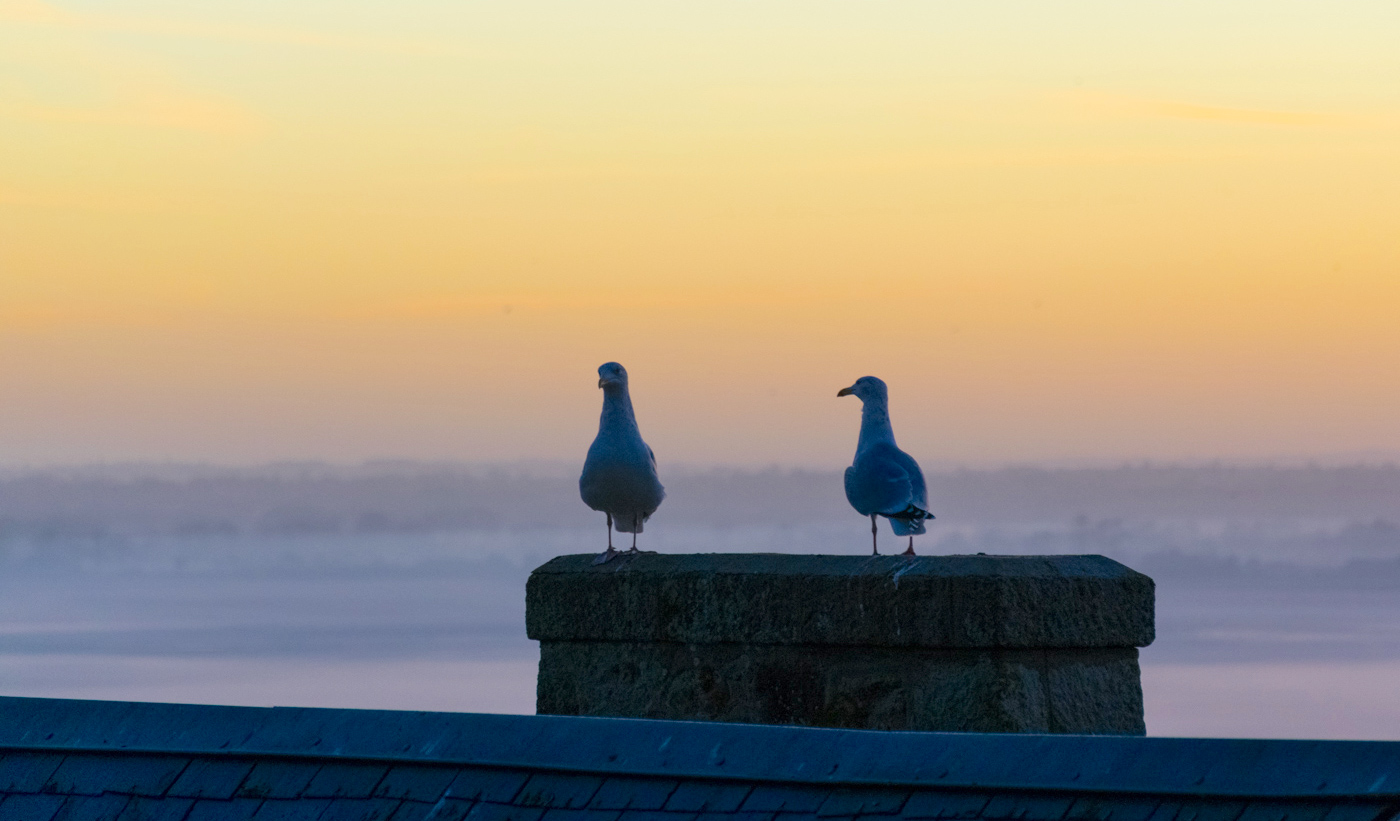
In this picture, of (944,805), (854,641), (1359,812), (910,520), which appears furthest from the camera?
(910,520)

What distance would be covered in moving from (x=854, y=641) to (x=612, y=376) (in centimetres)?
205

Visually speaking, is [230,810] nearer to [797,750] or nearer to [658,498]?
[797,750]

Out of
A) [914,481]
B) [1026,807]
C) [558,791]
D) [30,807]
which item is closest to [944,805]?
[1026,807]

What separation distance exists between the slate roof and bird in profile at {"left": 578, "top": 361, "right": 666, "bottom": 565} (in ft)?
11.2

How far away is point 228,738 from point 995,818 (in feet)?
7.23

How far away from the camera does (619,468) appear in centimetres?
818

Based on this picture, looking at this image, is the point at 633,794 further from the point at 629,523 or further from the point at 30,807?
the point at 629,523

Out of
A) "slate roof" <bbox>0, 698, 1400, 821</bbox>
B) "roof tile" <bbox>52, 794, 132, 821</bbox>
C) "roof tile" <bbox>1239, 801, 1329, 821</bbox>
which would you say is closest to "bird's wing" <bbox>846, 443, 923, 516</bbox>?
"slate roof" <bbox>0, 698, 1400, 821</bbox>

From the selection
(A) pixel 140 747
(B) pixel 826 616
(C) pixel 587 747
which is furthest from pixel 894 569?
(A) pixel 140 747

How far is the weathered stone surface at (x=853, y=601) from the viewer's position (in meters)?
6.80

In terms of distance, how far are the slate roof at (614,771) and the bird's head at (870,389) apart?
3954mm

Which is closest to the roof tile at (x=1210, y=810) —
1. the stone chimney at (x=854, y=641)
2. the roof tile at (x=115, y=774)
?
the stone chimney at (x=854, y=641)

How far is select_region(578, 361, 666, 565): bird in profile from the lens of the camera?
26.8 ft

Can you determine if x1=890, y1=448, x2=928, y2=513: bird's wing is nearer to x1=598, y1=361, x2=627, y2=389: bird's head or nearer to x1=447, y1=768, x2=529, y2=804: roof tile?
x1=598, y1=361, x2=627, y2=389: bird's head
